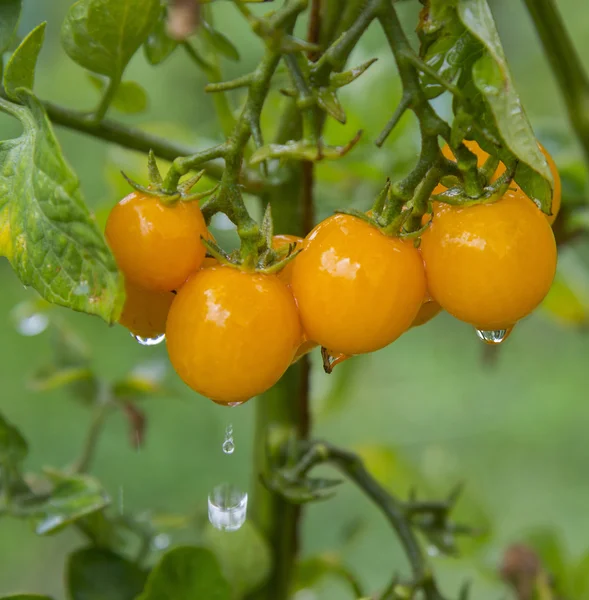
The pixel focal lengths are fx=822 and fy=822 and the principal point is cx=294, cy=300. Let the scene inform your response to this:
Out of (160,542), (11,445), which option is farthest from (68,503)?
(160,542)

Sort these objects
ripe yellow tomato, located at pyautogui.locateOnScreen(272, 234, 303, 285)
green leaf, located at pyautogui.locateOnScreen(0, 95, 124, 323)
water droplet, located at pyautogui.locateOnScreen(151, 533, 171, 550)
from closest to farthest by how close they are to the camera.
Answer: green leaf, located at pyautogui.locateOnScreen(0, 95, 124, 323), ripe yellow tomato, located at pyautogui.locateOnScreen(272, 234, 303, 285), water droplet, located at pyautogui.locateOnScreen(151, 533, 171, 550)

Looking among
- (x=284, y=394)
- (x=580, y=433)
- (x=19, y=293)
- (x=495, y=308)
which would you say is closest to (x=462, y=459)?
(x=580, y=433)

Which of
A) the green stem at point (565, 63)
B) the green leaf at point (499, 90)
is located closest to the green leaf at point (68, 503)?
the green leaf at point (499, 90)

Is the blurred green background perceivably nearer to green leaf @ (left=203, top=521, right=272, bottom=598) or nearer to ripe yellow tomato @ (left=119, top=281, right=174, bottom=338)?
green leaf @ (left=203, top=521, right=272, bottom=598)

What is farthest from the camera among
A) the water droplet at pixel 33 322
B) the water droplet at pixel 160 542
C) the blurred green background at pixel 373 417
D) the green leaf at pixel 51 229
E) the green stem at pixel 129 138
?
the blurred green background at pixel 373 417

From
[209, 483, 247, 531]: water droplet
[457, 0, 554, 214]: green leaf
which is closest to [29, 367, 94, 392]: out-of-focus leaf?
[209, 483, 247, 531]: water droplet

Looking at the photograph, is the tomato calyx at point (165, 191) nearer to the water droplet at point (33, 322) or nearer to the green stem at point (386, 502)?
the green stem at point (386, 502)
